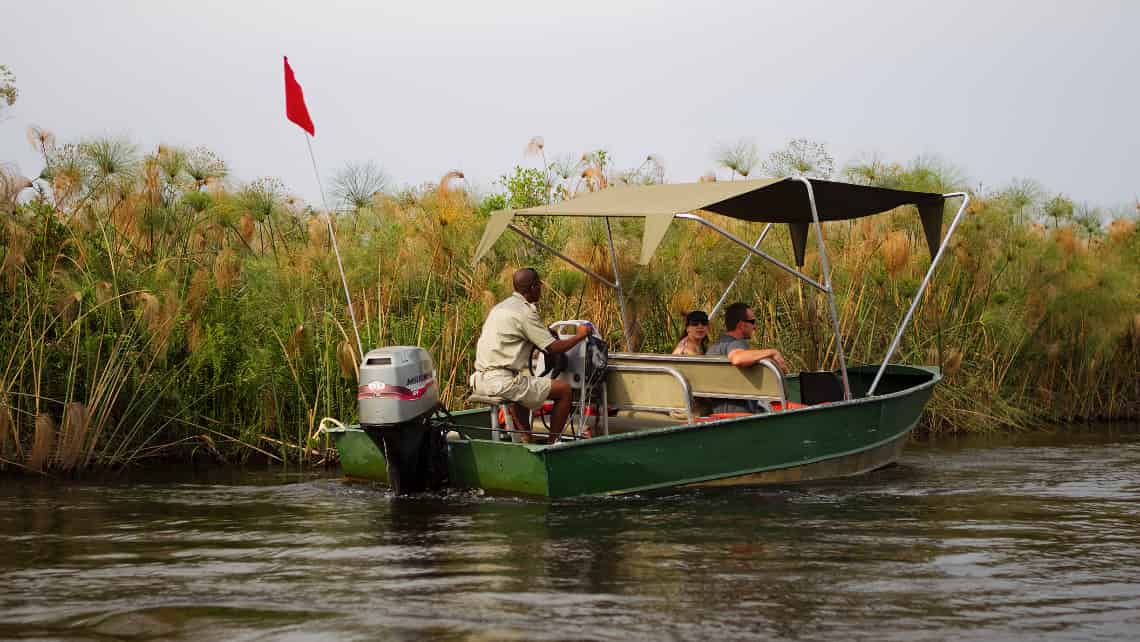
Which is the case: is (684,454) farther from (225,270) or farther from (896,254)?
(225,270)

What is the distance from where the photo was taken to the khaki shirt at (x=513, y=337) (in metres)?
10.2

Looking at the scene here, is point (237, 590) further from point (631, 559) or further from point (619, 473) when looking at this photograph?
point (619, 473)

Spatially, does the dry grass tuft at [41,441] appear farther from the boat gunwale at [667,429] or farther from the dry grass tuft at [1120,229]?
the dry grass tuft at [1120,229]

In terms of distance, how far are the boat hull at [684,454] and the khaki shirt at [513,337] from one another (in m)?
0.59

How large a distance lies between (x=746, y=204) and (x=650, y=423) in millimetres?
2325

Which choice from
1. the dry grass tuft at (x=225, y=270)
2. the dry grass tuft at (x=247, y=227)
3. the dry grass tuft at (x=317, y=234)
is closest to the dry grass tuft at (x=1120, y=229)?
the dry grass tuft at (x=317, y=234)

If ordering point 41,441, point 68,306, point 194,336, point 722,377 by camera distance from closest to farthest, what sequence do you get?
point 722,377 < point 41,441 < point 68,306 < point 194,336

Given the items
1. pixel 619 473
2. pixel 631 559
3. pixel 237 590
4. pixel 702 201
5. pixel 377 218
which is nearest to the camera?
pixel 237 590

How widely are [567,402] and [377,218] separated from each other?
502cm

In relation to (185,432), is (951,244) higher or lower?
higher

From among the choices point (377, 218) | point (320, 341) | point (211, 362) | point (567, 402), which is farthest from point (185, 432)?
point (567, 402)

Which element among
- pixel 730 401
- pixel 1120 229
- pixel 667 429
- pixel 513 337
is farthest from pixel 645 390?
pixel 1120 229

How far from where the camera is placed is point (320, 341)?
12758 millimetres

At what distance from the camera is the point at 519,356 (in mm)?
10242
